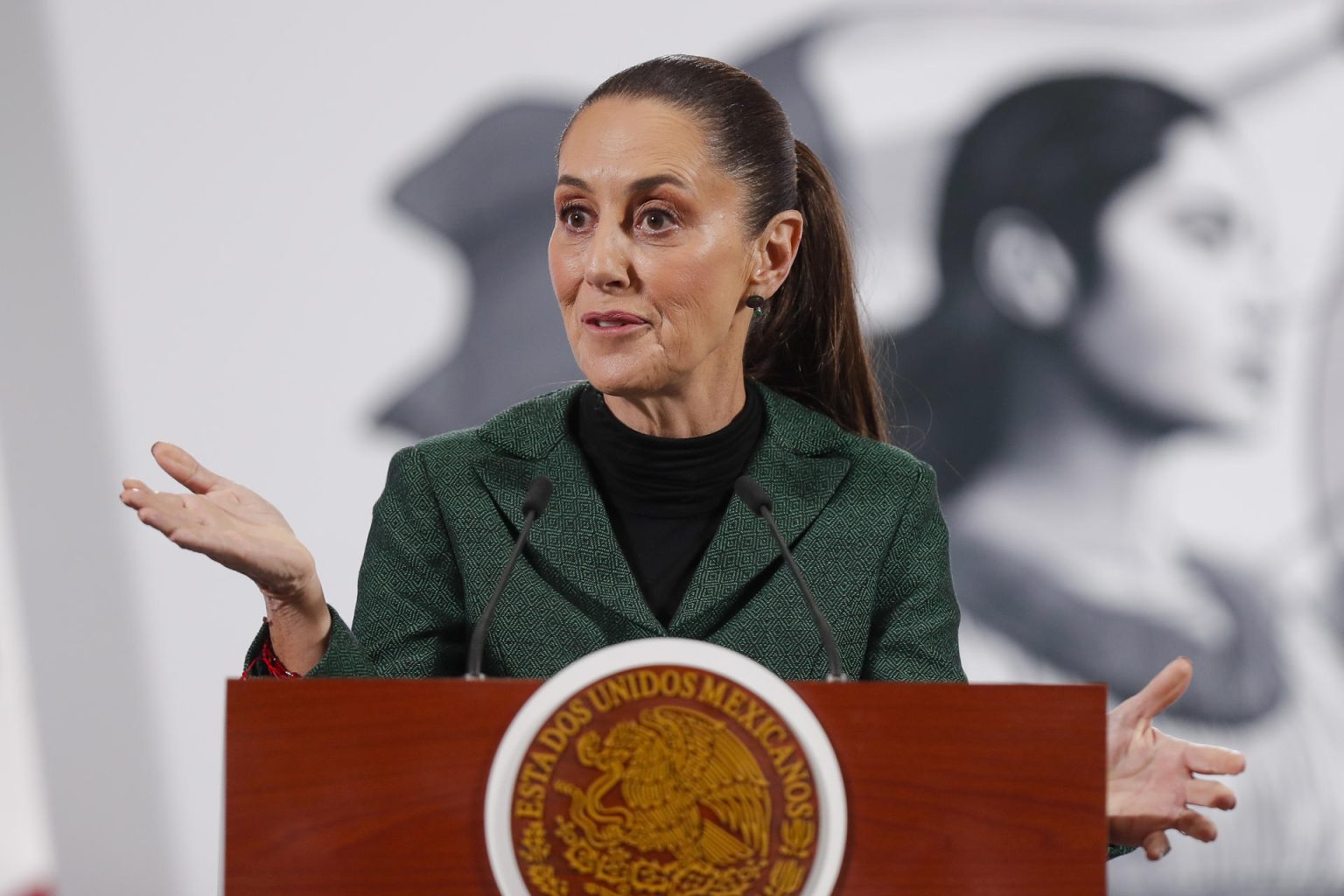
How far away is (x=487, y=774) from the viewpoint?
1.07 m

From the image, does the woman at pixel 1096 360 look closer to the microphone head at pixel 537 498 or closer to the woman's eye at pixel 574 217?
the woman's eye at pixel 574 217

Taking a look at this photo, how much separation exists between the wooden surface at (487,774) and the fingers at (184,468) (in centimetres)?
31

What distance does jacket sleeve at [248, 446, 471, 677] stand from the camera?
164cm

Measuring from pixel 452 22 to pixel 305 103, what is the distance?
1.11 feet

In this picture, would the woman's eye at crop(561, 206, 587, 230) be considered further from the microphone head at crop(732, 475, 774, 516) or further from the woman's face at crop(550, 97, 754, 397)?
the microphone head at crop(732, 475, 774, 516)

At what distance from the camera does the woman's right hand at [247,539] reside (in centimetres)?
124

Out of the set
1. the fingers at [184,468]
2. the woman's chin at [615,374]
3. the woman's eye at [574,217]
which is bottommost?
the fingers at [184,468]

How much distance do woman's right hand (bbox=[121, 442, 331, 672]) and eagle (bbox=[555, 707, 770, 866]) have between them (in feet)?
1.35

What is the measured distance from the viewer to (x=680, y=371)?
171 centimetres

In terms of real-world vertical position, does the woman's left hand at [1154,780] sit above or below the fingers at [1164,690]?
below

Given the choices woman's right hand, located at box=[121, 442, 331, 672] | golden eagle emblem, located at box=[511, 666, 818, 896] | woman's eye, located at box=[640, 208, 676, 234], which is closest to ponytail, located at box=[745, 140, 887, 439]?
woman's eye, located at box=[640, 208, 676, 234]

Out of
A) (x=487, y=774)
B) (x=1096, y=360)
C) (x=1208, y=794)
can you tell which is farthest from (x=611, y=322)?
(x=1096, y=360)

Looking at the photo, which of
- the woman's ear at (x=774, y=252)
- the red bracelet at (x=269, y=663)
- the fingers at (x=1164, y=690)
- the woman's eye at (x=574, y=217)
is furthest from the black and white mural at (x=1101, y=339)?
the fingers at (x=1164, y=690)

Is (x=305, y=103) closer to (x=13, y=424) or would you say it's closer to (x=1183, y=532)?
(x=13, y=424)
